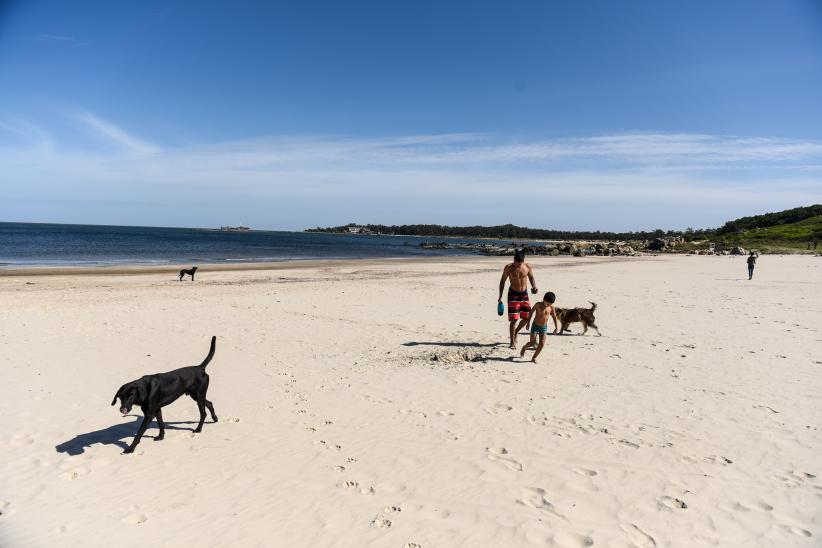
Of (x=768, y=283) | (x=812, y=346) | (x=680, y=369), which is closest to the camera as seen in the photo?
(x=680, y=369)

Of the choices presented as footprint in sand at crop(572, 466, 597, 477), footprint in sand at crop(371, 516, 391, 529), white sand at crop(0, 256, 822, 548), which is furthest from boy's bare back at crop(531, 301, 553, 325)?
footprint in sand at crop(371, 516, 391, 529)

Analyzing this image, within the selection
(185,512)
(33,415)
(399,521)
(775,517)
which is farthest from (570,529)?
(33,415)

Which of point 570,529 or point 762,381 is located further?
point 762,381

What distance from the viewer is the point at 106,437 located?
6.09 meters

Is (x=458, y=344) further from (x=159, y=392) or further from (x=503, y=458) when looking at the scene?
(x=159, y=392)

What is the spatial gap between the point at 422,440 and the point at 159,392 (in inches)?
134

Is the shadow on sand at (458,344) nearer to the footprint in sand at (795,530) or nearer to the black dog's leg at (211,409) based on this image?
the black dog's leg at (211,409)

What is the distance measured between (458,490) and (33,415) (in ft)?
20.8

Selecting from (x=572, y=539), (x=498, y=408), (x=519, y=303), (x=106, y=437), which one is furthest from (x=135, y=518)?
(x=519, y=303)

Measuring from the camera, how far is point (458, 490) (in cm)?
472

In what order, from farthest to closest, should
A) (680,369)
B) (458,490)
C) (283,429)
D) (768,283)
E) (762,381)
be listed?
(768,283)
(680,369)
(762,381)
(283,429)
(458,490)

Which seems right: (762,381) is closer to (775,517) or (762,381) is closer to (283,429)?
(775,517)

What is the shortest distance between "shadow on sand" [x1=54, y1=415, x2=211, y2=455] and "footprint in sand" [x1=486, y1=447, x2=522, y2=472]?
13.6ft

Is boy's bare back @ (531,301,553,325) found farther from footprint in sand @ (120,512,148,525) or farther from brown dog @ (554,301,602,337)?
footprint in sand @ (120,512,148,525)
